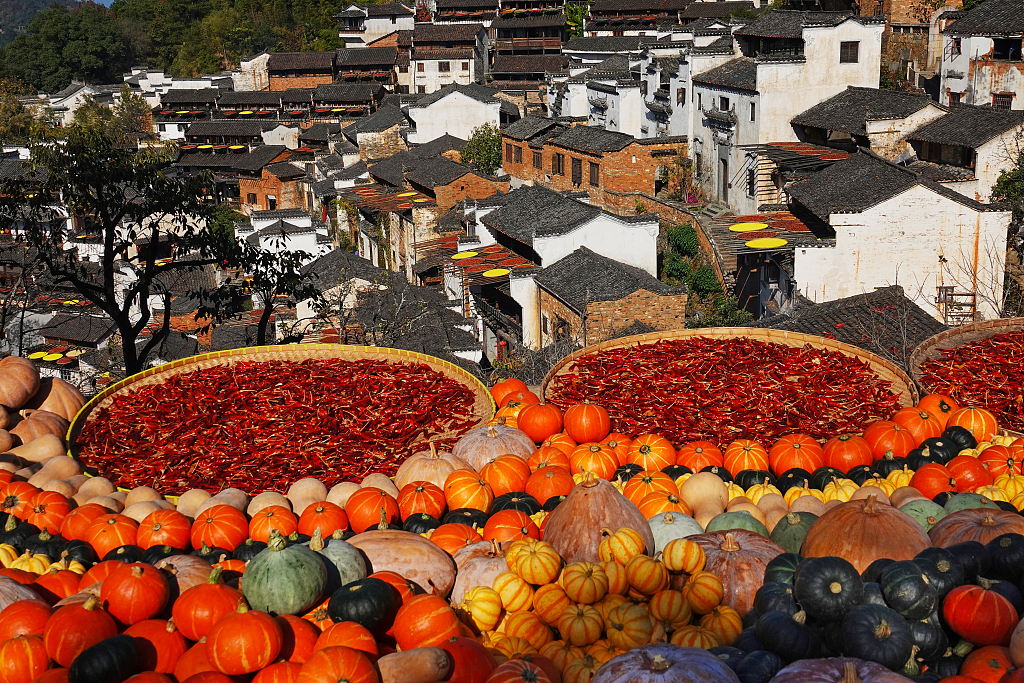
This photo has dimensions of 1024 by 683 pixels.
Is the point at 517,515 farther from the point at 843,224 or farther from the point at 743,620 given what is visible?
the point at 843,224

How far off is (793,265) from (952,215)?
380 cm

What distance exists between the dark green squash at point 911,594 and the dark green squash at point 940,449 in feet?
10.6

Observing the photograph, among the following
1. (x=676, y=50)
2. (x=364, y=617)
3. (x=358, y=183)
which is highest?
(x=676, y=50)

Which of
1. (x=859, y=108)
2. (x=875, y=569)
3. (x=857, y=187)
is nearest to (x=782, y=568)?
(x=875, y=569)

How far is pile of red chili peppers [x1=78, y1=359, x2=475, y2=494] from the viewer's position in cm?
945

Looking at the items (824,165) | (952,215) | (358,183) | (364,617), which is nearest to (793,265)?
(952,215)

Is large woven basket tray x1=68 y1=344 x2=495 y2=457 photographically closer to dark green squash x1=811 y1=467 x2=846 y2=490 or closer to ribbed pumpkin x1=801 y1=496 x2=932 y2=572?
dark green squash x1=811 y1=467 x2=846 y2=490

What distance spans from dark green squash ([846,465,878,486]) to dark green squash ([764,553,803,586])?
2.33 metres

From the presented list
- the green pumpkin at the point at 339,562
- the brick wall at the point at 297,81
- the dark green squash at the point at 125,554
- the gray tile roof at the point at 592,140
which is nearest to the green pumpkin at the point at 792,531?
the green pumpkin at the point at 339,562

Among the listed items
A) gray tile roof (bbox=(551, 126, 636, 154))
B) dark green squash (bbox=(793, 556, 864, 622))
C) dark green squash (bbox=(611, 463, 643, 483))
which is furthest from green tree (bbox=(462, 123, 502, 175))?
dark green squash (bbox=(793, 556, 864, 622))

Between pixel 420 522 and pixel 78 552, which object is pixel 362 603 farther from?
pixel 78 552

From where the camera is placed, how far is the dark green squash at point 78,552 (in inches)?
294

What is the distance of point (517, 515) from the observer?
25.9 feet

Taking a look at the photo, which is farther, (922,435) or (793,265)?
(793,265)
